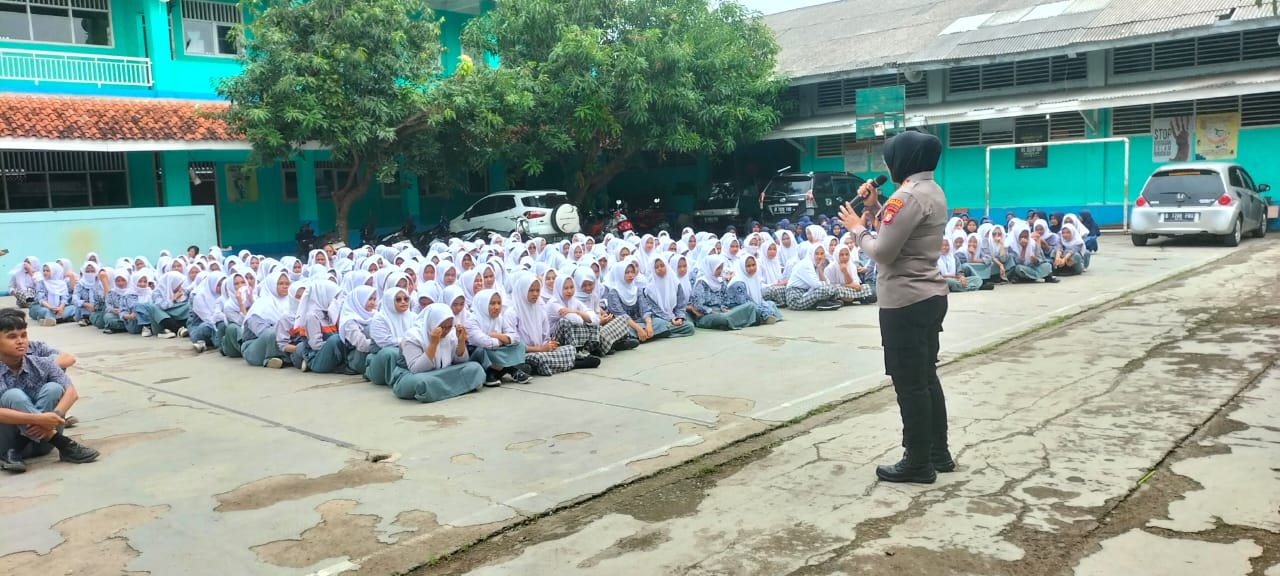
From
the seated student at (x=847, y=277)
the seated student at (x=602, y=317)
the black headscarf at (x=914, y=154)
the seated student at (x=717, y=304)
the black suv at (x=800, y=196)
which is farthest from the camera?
the black suv at (x=800, y=196)

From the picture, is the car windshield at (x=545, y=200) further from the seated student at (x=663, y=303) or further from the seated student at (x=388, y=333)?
the seated student at (x=388, y=333)

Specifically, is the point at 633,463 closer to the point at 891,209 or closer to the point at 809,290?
the point at 891,209

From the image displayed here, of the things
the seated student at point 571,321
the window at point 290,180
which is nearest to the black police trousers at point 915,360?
the seated student at point 571,321

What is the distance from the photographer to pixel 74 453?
563cm

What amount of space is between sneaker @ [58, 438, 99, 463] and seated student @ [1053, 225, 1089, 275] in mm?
11596

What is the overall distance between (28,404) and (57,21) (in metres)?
16.1

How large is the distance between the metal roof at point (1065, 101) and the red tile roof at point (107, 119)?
12.4m

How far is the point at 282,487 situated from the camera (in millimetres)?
5027

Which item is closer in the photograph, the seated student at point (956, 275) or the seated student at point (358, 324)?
the seated student at point (358, 324)

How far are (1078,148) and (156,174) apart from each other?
61.9 ft

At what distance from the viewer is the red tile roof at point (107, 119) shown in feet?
52.9

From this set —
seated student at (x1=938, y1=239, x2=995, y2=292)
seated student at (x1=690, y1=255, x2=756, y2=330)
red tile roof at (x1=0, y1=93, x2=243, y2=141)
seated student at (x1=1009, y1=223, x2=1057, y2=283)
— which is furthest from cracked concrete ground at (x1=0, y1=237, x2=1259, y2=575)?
red tile roof at (x1=0, y1=93, x2=243, y2=141)

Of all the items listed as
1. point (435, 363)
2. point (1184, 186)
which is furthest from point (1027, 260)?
point (435, 363)

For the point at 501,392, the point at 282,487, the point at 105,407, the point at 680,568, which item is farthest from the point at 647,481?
the point at 105,407
